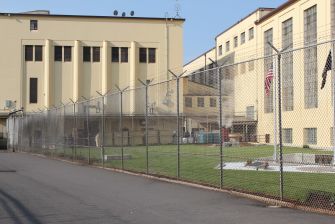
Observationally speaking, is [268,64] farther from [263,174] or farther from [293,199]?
[293,199]

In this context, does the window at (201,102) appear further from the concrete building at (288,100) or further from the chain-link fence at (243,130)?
the concrete building at (288,100)

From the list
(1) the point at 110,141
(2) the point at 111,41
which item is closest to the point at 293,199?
(1) the point at 110,141

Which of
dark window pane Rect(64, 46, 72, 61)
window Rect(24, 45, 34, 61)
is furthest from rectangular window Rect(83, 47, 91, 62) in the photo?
window Rect(24, 45, 34, 61)

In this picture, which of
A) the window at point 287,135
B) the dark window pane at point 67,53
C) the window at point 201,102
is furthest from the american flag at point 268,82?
the dark window pane at point 67,53

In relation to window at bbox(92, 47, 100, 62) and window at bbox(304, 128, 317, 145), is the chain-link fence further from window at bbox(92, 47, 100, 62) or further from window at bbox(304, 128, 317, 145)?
window at bbox(92, 47, 100, 62)

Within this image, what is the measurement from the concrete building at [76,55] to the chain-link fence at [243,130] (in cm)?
3418

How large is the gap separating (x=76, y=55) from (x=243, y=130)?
161 feet

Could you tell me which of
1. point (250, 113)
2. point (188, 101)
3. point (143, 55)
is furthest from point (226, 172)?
point (143, 55)

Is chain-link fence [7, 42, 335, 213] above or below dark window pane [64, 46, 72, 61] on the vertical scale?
below

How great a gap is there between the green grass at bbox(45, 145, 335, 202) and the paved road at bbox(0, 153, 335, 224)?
1.41m

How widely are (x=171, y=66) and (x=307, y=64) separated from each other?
156ft

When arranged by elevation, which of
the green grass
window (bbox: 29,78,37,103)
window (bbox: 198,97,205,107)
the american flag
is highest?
window (bbox: 29,78,37,103)

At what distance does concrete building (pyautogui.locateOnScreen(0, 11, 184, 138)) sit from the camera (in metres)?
60.8

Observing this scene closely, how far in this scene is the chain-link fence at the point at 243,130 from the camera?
14.0m
